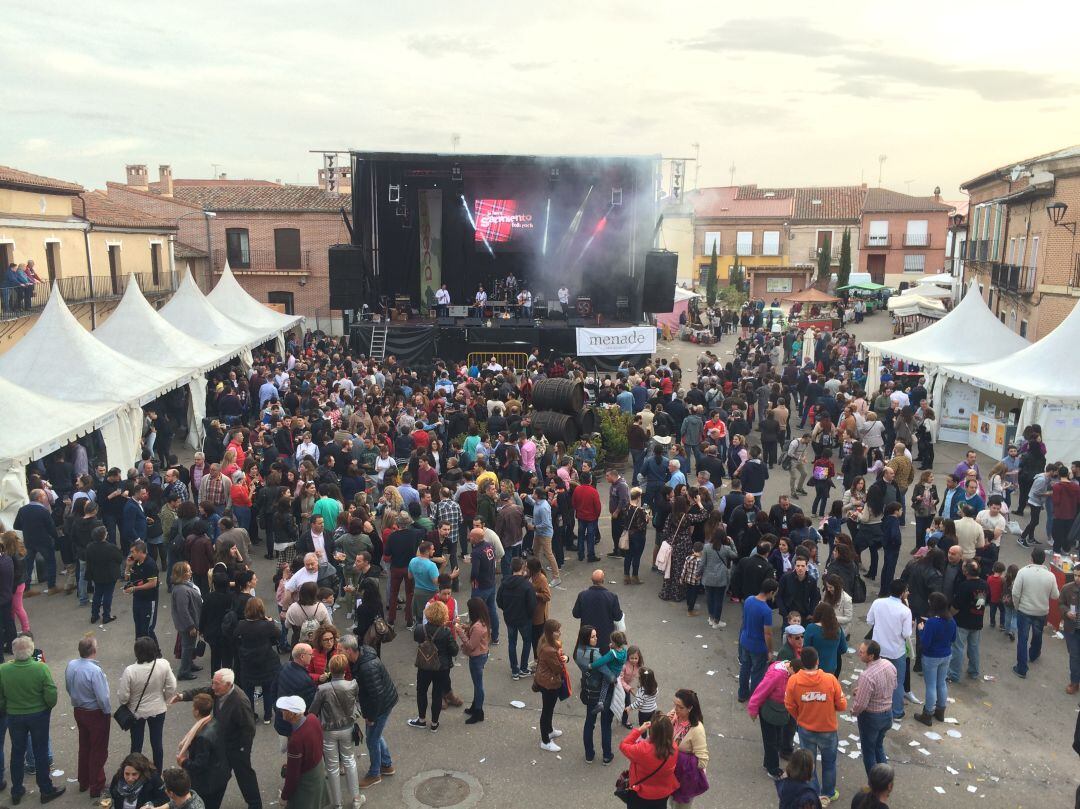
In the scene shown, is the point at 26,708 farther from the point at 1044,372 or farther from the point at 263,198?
the point at 263,198

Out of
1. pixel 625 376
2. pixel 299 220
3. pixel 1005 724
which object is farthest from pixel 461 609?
pixel 299 220

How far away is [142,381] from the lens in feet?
47.6

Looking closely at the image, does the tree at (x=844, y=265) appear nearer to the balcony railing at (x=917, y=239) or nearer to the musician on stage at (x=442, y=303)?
the balcony railing at (x=917, y=239)

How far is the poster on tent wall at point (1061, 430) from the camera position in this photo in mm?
13781

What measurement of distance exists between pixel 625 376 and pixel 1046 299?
11652 millimetres

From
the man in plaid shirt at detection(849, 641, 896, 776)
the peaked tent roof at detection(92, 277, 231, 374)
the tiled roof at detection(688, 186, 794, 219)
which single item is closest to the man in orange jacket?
the man in plaid shirt at detection(849, 641, 896, 776)

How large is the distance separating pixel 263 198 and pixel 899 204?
37906 mm

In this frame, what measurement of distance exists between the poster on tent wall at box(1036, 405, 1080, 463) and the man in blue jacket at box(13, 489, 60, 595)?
14.1m

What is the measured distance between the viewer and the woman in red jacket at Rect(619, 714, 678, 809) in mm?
5152

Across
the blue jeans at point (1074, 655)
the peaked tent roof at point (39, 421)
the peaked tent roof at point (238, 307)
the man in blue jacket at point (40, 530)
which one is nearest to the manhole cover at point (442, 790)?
the blue jeans at point (1074, 655)

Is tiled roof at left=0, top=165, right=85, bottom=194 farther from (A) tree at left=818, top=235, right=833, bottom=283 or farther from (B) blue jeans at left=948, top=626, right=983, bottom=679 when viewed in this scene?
(A) tree at left=818, top=235, right=833, bottom=283

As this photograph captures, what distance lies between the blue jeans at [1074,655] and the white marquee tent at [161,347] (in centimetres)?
1433

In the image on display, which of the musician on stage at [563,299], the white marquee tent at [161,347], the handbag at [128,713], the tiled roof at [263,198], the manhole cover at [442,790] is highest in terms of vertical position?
the tiled roof at [263,198]

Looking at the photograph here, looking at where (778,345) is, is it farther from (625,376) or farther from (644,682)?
(644,682)
